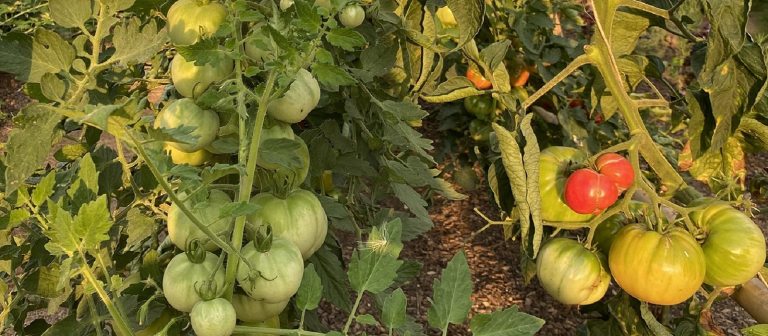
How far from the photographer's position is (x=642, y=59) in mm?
1271

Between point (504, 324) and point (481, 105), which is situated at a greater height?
point (504, 324)

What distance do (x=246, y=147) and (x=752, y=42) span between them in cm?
84

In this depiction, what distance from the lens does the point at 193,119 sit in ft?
2.32

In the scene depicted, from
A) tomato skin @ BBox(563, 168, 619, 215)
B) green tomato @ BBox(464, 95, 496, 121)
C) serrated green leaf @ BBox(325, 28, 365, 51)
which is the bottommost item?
green tomato @ BBox(464, 95, 496, 121)

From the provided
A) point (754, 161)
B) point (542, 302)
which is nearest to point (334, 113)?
point (542, 302)

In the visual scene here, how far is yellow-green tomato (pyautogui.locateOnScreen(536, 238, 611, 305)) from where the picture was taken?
4.09 ft

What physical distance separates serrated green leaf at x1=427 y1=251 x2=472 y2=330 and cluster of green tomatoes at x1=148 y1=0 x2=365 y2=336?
0.48ft

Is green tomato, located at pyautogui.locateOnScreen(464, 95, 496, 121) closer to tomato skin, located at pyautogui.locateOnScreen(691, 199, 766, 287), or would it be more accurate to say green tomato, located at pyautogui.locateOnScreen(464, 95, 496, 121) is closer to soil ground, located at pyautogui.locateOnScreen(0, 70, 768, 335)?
soil ground, located at pyautogui.locateOnScreen(0, 70, 768, 335)

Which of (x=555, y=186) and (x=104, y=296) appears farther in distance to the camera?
(x=555, y=186)

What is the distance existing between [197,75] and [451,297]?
15.1 inches

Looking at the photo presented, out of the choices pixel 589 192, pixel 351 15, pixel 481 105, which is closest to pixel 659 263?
pixel 589 192

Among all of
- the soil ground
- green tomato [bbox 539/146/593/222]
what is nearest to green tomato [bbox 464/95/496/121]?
the soil ground

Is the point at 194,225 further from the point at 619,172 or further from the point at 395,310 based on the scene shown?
the point at 619,172

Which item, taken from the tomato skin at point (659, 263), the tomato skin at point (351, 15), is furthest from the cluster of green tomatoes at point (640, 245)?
the tomato skin at point (351, 15)
